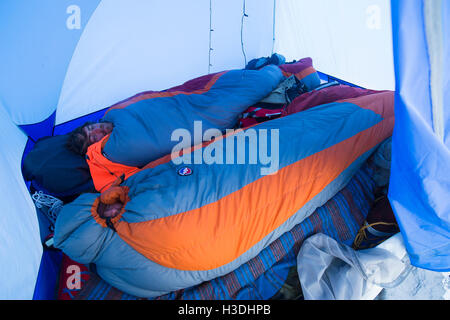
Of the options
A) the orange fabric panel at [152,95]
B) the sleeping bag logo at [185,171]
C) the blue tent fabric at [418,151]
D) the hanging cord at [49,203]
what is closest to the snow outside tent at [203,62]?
the blue tent fabric at [418,151]

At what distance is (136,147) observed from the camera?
112 centimetres

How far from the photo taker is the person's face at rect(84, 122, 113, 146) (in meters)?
1.20

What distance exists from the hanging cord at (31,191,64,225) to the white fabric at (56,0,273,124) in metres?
0.54

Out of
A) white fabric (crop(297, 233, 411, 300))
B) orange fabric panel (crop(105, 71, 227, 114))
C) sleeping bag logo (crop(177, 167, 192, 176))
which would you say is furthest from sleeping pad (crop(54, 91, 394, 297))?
orange fabric panel (crop(105, 71, 227, 114))

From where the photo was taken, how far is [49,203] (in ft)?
3.31

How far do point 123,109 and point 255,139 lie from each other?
73 cm

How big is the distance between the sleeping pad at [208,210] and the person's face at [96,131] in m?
0.44

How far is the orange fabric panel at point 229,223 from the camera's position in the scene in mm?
676

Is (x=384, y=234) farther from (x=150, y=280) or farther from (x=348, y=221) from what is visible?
(x=150, y=280)

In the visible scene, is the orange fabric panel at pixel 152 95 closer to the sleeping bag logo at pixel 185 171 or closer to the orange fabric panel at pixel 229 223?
the sleeping bag logo at pixel 185 171

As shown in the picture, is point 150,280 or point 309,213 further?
point 309,213

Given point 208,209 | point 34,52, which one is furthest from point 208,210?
point 34,52

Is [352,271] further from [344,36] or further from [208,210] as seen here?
[344,36]
